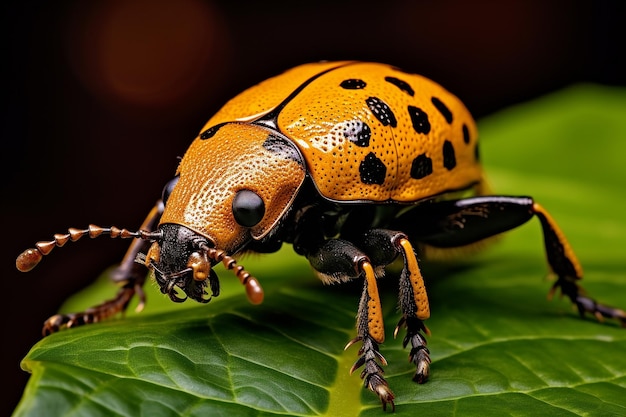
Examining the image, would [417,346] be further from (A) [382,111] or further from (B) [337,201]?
(A) [382,111]

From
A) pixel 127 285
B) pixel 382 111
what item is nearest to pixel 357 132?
pixel 382 111

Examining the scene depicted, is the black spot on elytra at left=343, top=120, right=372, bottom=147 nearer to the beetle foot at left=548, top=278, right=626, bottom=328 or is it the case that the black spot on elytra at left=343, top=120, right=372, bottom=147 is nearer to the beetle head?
the beetle head

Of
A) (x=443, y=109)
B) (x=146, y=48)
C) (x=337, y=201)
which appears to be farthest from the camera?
(x=146, y=48)

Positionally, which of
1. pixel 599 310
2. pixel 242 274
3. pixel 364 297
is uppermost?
pixel 242 274

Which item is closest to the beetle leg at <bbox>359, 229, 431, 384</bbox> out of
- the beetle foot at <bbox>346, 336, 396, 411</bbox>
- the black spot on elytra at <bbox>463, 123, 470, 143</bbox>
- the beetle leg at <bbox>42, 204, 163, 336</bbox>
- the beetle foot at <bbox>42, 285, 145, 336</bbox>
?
the beetle foot at <bbox>346, 336, 396, 411</bbox>

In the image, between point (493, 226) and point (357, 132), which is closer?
point (357, 132)

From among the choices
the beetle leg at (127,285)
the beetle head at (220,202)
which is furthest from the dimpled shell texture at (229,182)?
the beetle leg at (127,285)

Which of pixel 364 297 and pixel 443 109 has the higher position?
pixel 443 109

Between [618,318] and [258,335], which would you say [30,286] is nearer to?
[258,335]
